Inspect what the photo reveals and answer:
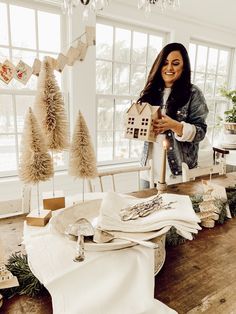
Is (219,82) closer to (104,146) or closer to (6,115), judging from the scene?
(104,146)

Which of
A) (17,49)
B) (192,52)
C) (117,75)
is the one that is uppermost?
(192,52)

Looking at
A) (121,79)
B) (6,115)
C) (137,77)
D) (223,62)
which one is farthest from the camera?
(223,62)

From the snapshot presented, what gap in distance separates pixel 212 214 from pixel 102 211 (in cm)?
53

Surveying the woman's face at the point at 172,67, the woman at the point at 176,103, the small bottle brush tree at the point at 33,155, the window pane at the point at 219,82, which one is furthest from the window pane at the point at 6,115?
the window pane at the point at 219,82

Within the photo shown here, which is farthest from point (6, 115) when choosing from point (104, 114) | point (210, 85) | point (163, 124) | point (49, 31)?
point (210, 85)

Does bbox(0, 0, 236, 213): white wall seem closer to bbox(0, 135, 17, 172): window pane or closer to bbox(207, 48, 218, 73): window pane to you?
bbox(0, 135, 17, 172): window pane

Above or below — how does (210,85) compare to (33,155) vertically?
above

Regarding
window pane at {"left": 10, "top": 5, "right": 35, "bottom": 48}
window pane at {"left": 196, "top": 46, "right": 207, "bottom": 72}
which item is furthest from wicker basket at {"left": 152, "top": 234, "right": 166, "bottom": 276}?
window pane at {"left": 196, "top": 46, "right": 207, "bottom": 72}

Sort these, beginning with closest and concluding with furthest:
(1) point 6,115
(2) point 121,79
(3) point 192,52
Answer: (1) point 6,115 < (2) point 121,79 < (3) point 192,52

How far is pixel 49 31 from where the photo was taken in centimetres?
252

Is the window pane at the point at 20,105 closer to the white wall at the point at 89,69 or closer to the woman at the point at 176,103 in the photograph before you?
the white wall at the point at 89,69

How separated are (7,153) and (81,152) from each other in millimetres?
1988

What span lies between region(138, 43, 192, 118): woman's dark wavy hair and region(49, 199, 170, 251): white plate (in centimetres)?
79

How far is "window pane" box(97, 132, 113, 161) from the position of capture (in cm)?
309
